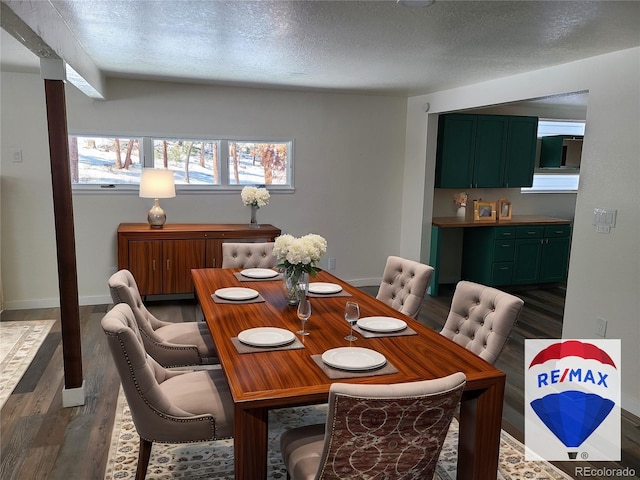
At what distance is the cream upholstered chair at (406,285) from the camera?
2891 millimetres

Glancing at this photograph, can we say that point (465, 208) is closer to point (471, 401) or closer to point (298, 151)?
point (298, 151)

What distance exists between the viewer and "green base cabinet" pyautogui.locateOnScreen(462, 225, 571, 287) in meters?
5.86

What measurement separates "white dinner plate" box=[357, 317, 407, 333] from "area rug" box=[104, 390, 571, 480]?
78cm

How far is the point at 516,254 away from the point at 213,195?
11.8 ft

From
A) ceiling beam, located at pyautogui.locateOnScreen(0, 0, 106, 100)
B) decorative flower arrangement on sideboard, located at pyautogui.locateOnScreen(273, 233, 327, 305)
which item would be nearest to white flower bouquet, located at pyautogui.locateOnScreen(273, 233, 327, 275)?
decorative flower arrangement on sideboard, located at pyautogui.locateOnScreen(273, 233, 327, 305)

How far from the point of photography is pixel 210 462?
2504mm

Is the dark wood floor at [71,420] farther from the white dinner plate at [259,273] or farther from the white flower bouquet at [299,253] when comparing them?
the white flower bouquet at [299,253]

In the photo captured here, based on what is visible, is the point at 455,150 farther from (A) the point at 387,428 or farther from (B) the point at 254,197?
(A) the point at 387,428

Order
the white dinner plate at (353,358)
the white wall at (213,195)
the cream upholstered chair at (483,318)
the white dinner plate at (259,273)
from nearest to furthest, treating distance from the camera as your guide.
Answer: the white dinner plate at (353,358)
the cream upholstered chair at (483,318)
the white dinner plate at (259,273)
the white wall at (213,195)

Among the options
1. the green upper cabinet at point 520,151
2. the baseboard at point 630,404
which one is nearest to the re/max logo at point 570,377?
the baseboard at point 630,404

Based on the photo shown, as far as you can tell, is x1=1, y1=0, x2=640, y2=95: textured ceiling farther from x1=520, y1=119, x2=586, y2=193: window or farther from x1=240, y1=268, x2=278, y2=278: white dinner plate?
x1=520, y1=119, x2=586, y2=193: window

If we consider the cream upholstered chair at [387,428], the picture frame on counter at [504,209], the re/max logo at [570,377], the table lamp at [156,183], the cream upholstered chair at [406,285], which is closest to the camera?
the cream upholstered chair at [387,428]

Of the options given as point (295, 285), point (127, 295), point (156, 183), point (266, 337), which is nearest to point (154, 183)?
point (156, 183)

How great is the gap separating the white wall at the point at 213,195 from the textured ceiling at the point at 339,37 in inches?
22.0
